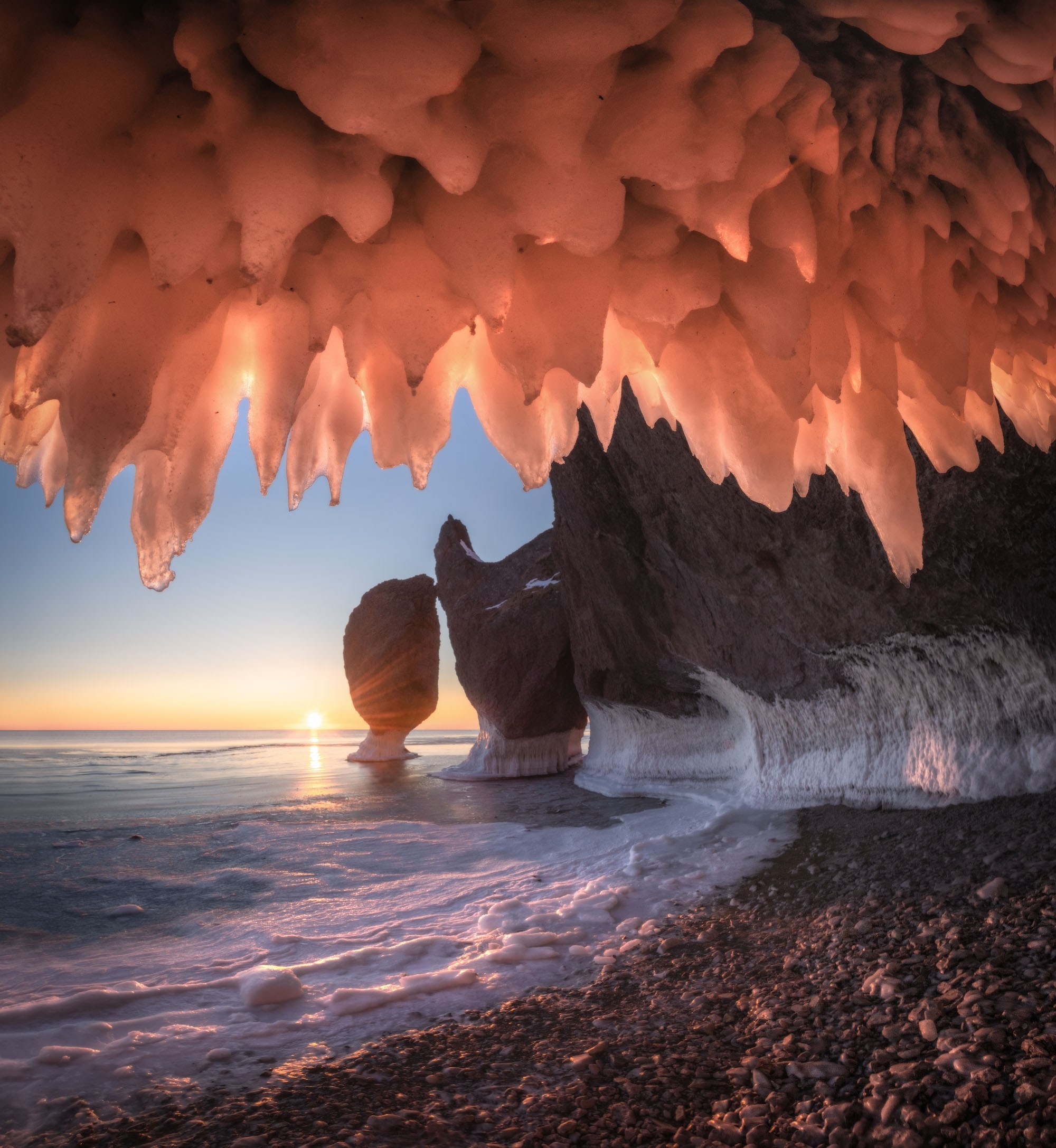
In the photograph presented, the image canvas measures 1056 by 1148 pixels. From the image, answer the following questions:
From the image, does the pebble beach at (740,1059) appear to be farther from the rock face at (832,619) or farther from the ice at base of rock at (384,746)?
the ice at base of rock at (384,746)

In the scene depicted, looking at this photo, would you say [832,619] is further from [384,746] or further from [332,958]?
[384,746]

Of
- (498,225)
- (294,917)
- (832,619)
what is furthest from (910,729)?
(498,225)

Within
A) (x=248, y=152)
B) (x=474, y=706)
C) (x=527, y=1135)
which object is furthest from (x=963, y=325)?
(x=474, y=706)

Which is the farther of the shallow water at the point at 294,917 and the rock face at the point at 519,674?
the rock face at the point at 519,674

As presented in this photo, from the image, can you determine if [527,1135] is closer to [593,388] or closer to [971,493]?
[593,388]

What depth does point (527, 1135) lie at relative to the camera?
130 cm

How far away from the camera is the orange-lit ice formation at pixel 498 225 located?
897mm

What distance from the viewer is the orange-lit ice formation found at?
897mm

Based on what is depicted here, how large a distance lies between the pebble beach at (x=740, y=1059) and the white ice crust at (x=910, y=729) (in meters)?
1.08

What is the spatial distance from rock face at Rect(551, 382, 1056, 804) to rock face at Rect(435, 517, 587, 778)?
13.8 ft

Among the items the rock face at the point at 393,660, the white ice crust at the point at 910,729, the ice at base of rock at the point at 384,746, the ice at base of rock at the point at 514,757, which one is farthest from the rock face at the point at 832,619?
the ice at base of rock at the point at 384,746

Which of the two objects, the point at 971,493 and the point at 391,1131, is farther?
the point at 971,493

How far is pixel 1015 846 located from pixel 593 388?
240 cm

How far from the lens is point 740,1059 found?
1.52 metres
